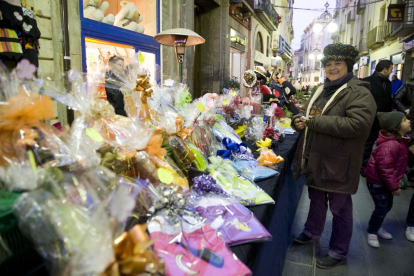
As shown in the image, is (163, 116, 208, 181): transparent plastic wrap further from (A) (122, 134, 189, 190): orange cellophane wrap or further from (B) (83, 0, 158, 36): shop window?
(B) (83, 0, 158, 36): shop window

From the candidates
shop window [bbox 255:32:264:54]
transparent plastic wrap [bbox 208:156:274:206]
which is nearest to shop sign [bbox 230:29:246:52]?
shop window [bbox 255:32:264:54]

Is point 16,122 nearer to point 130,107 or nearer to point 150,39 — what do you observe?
point 130,107

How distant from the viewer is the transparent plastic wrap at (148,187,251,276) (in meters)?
0.93

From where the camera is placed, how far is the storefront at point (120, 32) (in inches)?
171

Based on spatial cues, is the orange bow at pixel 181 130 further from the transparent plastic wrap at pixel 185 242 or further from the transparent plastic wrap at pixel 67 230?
the transparent plastic wrap at pixel 67 230

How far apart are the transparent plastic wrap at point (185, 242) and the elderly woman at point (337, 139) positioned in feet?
4.51

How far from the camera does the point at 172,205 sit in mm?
1202

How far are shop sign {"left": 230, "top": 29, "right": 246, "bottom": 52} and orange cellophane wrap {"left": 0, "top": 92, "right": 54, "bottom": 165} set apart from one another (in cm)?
1019

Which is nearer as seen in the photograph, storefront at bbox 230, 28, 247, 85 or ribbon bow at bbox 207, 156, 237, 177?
ribbon bow at bbox 207, 156, 237, 177

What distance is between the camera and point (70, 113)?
3.35 meters

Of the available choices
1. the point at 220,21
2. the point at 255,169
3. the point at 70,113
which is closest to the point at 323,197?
the point at 255,169

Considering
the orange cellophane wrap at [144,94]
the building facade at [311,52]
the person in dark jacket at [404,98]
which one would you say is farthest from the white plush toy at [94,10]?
the building facade at [311,52]

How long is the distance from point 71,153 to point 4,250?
36cm

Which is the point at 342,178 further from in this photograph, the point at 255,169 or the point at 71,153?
the point at 71,153
